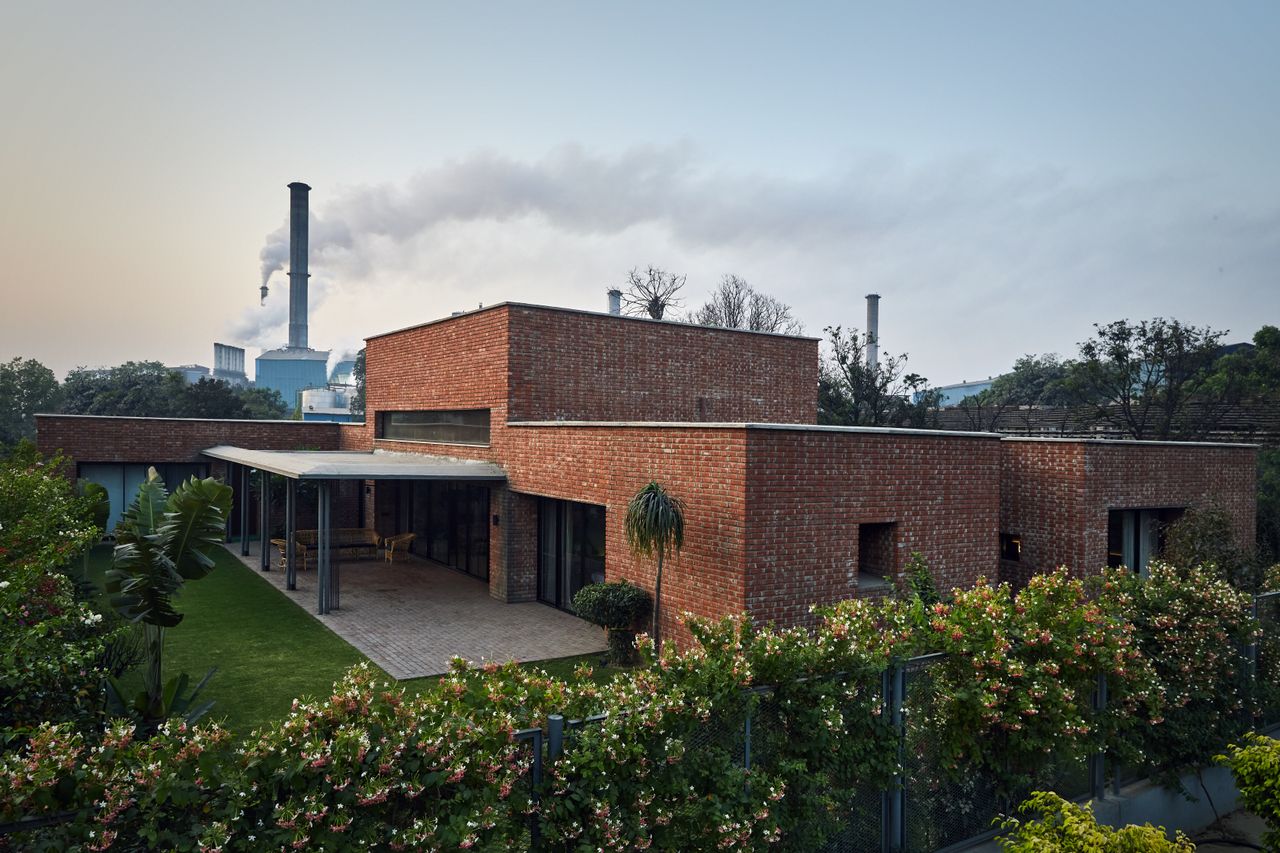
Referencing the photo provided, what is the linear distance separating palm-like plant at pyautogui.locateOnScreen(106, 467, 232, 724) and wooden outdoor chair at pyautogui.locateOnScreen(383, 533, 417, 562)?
38.3 feet

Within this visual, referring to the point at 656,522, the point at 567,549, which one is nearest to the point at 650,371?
the point at 567,549

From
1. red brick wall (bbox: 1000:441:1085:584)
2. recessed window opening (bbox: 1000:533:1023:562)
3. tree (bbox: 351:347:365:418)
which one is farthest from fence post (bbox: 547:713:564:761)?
tree (bbox: 351:347:365:418)

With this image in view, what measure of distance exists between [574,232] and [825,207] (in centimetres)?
1717

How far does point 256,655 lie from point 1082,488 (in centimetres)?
1400

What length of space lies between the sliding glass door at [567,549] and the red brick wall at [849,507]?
4864mm

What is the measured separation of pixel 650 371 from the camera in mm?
18578

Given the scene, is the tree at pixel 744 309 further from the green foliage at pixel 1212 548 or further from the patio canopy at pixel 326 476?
the green foliage at pixel 1212 548

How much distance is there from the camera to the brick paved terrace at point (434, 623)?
12539 mm

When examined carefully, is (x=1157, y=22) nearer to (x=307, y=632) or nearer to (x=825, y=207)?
(x=307, y=632)

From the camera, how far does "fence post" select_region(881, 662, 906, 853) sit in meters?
6.00

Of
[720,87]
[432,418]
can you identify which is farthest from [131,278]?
[720,87]

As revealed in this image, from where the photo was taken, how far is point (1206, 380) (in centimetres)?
2739

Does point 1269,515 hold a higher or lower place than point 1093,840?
higher

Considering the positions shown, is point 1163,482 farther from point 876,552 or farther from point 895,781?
point 895,781
